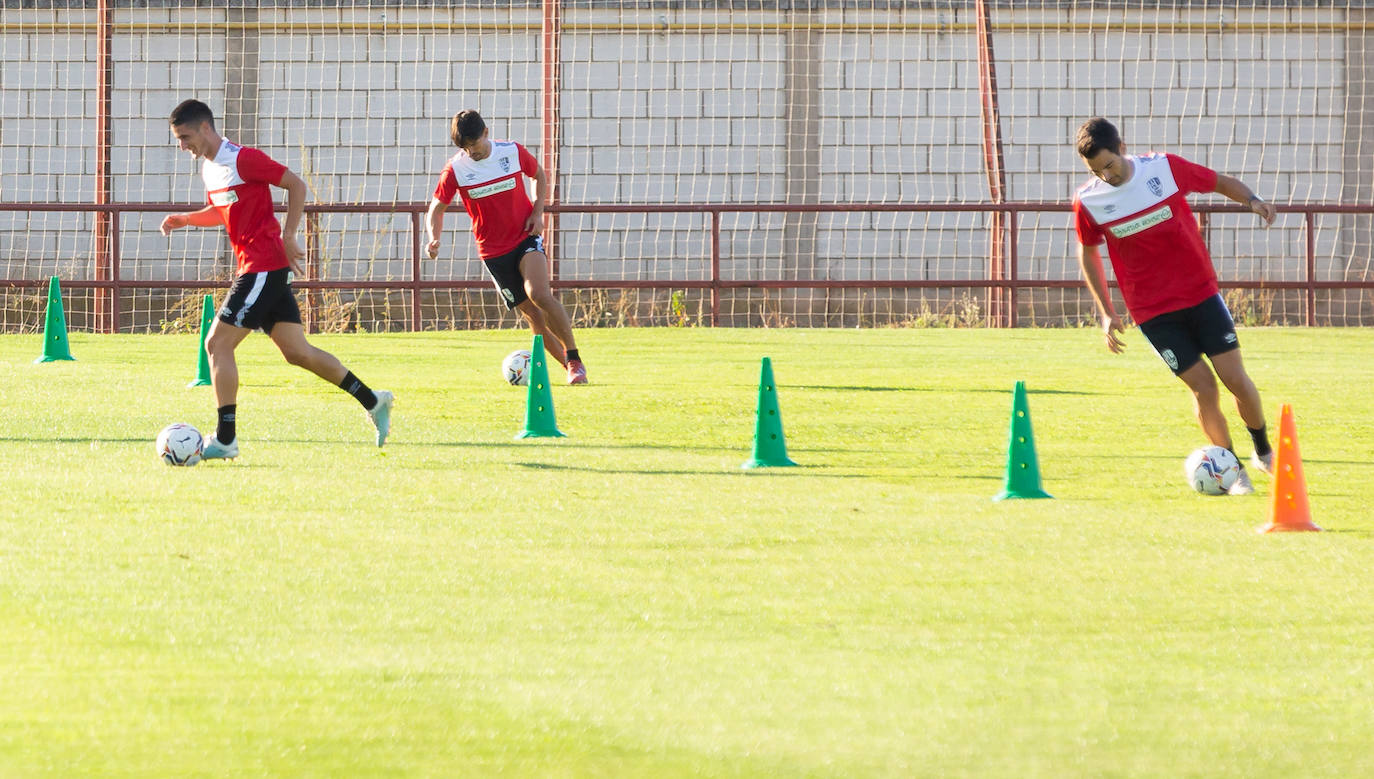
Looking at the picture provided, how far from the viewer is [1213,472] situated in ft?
24.9

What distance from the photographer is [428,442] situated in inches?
363

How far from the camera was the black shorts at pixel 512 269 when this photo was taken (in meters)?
12.6

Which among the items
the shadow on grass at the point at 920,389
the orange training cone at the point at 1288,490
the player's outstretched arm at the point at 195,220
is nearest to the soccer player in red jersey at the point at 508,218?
the shadow on grass at the point at 920,389

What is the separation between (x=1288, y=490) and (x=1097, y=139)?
78.2 inches

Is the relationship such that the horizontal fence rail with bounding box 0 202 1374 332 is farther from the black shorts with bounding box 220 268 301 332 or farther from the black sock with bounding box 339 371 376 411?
the black shorts with bounding box 220 268 301 332

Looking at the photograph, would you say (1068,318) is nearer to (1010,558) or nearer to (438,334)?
(438,334)

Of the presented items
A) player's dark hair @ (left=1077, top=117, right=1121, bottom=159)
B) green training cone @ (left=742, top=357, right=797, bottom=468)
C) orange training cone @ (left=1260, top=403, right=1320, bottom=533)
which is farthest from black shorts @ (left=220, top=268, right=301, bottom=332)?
orange training cone @ (left=1260, top=403, right=1320, bottom=533)

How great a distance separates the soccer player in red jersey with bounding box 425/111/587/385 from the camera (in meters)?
12.4

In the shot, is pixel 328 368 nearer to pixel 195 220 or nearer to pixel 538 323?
pixel 195 220

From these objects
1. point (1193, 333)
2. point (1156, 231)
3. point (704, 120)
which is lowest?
point (1193, 333)

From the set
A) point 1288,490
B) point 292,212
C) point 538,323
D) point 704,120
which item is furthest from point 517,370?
point 704,120

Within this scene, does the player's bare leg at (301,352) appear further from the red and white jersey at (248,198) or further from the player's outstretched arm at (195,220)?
the player's outstretched arm at (195,220)

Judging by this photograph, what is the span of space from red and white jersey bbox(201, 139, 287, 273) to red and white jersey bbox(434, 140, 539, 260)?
387 cm

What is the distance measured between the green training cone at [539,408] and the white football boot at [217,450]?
1.75 meters
